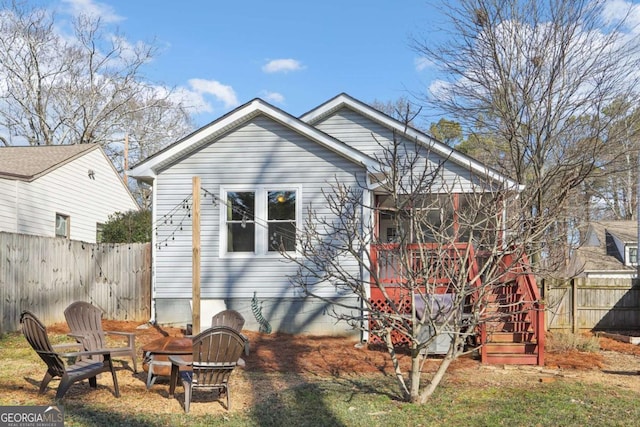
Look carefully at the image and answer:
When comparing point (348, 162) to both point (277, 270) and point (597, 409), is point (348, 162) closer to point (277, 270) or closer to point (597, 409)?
point (277, 270)

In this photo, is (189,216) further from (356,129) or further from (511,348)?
(511,348)

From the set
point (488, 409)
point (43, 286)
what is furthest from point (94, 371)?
point (43, 286)

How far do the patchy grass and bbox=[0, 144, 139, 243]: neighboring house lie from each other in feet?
25.2

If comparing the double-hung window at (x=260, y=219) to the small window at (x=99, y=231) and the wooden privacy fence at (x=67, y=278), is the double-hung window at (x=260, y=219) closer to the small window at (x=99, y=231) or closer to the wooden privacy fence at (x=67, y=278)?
the wooden privacy fence at (x=67, y=278)

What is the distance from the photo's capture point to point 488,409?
6.24 meters

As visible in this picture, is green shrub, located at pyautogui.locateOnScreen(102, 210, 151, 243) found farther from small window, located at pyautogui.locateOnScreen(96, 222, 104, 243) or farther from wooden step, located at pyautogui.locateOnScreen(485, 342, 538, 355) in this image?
wooden step, located at pyautogui.locateOnScreen(485, 342, 538, 355)

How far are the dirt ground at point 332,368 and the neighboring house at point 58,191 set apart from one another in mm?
5609

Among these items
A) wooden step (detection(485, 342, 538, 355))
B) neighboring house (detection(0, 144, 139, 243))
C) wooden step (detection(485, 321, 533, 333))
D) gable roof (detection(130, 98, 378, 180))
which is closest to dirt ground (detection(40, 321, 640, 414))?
wooden step (detection(485, 342, 538, 355))

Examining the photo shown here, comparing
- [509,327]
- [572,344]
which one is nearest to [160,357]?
[509,327]

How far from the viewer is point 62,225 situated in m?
17.9

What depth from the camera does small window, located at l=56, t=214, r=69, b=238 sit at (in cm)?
1755

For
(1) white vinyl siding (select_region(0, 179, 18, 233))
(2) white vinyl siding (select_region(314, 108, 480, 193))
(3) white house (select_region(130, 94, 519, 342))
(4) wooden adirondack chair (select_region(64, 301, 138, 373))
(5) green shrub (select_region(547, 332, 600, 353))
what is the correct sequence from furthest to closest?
(1) white vinyl siding (select_region(0, 179, 18, 233)) < (2) white vinyl siding (select_region(314, 108, 480, 193)) < (3) white house (select_region(130, 94, 519, 342)) < (5) green shrub (select_region(547, 332, 600, 353)) < (4) wooden adirondack chair (select_region(64, 301, 138, 373))

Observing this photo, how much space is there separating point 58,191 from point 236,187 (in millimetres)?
8582

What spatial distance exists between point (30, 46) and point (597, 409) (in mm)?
31331
